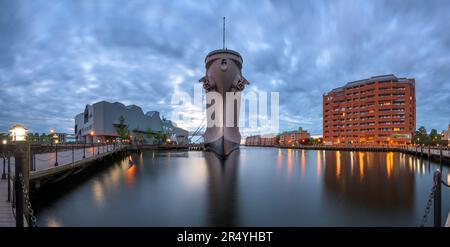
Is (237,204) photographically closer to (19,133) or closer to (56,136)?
(19,133)

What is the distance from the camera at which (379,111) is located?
96.9m

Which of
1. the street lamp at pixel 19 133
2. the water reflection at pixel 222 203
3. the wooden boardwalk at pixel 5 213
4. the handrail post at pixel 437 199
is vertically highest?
the street lamp at pixel 19 133

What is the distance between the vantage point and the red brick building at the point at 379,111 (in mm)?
93481

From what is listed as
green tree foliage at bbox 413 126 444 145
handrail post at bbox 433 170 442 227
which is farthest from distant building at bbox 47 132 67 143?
green tree foliage at bbox 413 126 444 145

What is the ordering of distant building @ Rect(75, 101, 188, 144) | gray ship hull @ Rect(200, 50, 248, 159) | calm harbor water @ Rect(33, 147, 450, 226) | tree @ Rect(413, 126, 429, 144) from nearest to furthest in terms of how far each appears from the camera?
calm harbor water @ Rect(33, 147, 450, 226)
gray ship hull @ Rect(200, 50, 248, 159)
tree @ Rect(413, 126, 429, 144)
distant building @ Rect(75, 101, 188, 144)

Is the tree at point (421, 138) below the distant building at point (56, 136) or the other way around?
below

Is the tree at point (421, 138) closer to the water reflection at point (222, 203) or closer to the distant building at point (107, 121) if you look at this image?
the water reflection at point (222, 203)

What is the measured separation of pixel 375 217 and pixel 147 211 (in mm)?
11052

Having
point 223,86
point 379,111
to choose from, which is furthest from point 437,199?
point 379,111

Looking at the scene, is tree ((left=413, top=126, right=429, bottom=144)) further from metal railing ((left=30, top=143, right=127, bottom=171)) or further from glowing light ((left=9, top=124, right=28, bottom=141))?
glowing light ((left=9, top=124, right=28, bottom=141))

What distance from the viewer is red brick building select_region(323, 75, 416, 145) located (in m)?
93.5

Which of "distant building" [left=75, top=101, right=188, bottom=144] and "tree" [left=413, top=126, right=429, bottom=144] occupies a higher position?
"distant building" [left=75, top=101, right=188, bottom=144]

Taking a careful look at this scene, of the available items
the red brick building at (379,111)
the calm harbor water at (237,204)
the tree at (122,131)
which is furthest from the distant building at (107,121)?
the red brick building at (379,111)

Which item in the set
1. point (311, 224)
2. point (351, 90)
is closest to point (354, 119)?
point (351, 90)
